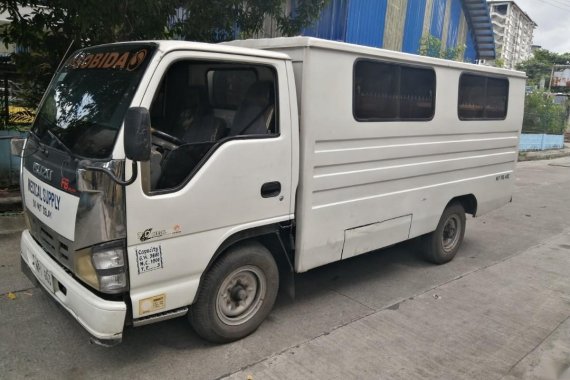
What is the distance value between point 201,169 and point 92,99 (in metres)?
0.86

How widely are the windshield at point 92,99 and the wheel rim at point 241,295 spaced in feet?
4.23

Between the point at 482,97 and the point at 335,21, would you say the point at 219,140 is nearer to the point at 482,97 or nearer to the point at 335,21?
the point at 482,97

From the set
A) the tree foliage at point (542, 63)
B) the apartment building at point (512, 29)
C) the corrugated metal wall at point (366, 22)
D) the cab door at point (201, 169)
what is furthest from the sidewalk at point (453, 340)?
the apartment building at point (512, 29)

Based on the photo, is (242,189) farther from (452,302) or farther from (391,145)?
(452,302)

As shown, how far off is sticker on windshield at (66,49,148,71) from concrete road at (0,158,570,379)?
1.87 metres

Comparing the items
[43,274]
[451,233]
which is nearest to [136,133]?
[43,274]

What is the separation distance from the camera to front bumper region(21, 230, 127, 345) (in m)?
2.70

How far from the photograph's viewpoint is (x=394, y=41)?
39.9 ft

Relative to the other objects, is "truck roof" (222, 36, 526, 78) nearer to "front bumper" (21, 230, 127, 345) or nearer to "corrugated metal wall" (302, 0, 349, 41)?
"front bumper" (21, 230, 127, 345)

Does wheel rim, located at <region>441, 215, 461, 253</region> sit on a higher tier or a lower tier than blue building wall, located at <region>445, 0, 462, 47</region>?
lower

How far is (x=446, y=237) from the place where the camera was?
5.63 metres

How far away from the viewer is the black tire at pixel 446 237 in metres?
5.30

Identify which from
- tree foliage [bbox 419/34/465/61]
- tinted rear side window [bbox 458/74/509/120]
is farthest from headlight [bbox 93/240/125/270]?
tree foliage [bbox 419/34/465/61]

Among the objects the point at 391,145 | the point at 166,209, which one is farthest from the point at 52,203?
the point at 391,145
